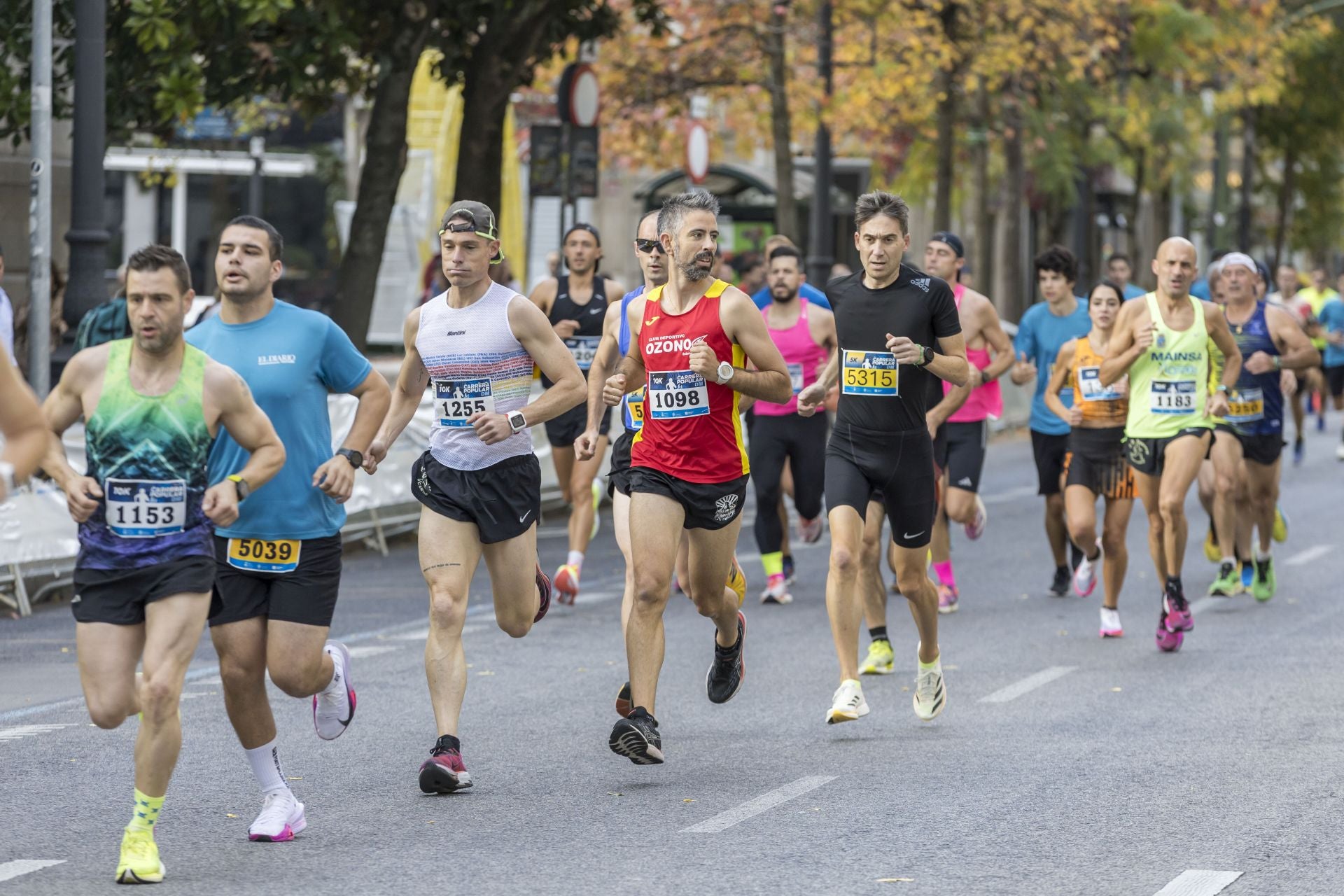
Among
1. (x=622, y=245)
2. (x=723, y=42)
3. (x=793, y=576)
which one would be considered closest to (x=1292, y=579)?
(x=793, y=576)

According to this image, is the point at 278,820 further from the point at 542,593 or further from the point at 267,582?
the point at 542,593

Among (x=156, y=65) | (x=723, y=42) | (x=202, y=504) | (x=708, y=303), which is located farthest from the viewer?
(x=723, y=42)

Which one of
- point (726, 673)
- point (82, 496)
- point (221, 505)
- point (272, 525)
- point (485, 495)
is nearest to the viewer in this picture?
point (82, 496)

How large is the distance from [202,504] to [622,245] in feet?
135

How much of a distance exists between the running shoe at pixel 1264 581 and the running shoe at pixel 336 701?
7.23 m

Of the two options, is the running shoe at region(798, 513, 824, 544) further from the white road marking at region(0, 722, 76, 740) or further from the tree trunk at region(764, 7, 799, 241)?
the tree trunk at region(764, 7, 799, 241)

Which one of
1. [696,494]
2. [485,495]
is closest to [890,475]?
[696,494]

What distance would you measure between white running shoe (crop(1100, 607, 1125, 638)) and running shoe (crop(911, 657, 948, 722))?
9.56 feet

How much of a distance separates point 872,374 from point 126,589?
11.8 feet

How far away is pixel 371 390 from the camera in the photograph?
6.82m

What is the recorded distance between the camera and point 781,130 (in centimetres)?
2386

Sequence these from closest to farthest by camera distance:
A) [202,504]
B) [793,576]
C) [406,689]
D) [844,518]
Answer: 1. [202,504]
2. [844,518]
3. [406,689]
4. [793,576]

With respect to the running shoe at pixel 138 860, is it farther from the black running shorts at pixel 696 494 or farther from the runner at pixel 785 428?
the runner at pixel 785 428

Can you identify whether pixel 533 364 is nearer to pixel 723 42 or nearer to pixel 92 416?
pixel 92 416
